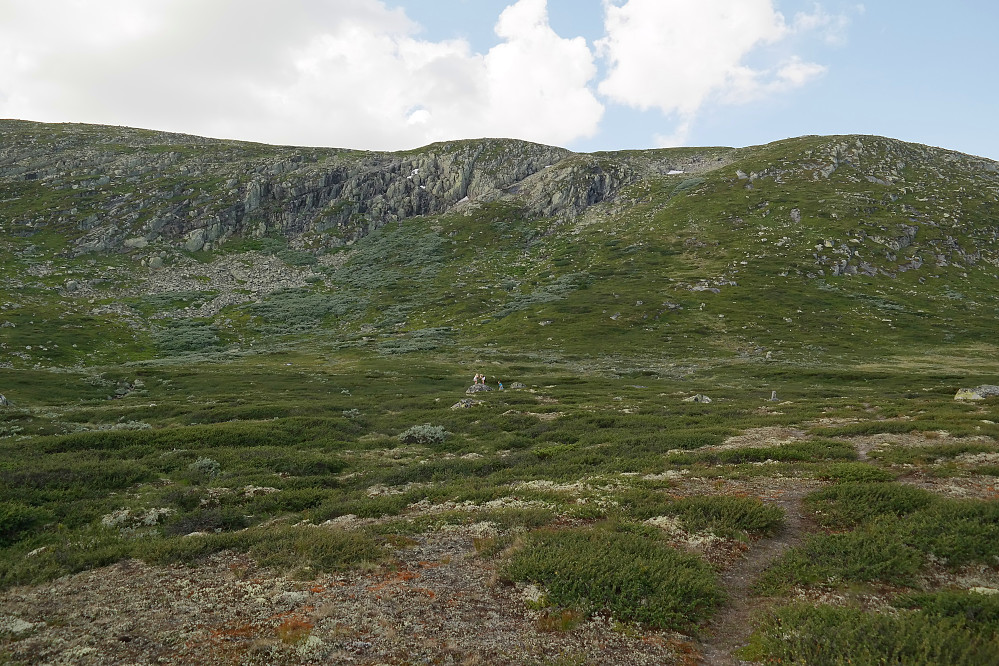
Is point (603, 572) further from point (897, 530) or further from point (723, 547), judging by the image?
point (897, 530)

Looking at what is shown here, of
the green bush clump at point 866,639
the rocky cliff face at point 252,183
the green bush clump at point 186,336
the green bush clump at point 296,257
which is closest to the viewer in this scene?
the green bush clump at point 866,639

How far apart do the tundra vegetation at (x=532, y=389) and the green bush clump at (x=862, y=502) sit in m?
0.09

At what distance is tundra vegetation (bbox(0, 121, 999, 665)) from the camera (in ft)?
29.3

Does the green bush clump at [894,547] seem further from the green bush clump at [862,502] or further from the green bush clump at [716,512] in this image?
the green bush clump at [716,512]

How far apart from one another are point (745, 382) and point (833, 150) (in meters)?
146

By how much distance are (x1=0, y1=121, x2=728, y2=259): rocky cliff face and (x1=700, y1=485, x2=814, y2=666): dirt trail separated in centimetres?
14922

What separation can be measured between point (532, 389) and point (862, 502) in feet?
127

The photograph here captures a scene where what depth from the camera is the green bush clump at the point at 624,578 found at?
8.24 meters

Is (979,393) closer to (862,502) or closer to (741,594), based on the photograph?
(862,502)

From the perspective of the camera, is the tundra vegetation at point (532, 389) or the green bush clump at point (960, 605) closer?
the green bush clump at point (960, 605)

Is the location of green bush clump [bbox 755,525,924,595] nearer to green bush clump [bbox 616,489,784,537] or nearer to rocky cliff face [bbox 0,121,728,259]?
green bush clump [bbox 616,489,784,537]

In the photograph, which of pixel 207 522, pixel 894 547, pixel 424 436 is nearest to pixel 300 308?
pixel 424 436

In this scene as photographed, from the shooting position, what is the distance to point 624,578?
885cm

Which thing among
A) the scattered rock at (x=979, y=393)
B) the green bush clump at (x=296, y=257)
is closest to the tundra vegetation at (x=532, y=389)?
the green bush clump at (x=296, y=257)
